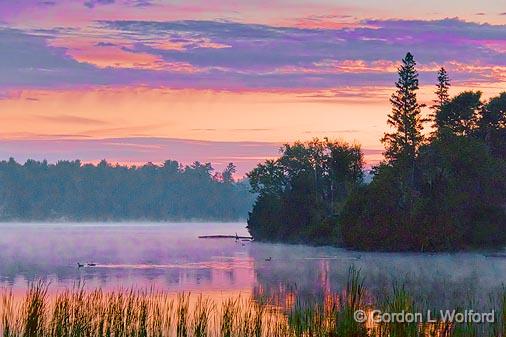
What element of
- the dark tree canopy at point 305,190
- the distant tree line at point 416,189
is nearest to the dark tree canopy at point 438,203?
the distant tree line at point 416,189

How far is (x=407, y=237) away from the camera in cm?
8719

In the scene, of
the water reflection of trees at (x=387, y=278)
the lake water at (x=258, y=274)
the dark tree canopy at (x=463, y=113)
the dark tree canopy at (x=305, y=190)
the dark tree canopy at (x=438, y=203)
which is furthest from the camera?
the dark tree canopy at (x=305, y=190)

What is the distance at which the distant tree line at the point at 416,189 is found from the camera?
87.1 metres

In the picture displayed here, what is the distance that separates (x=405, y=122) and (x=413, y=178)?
8398 mm

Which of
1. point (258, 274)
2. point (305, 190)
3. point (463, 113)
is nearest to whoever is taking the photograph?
point (258, 274)

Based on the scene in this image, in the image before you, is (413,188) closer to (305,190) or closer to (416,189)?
(416,189)

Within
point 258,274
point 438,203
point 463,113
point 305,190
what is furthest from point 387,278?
point 305,190

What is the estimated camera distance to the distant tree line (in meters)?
87.1

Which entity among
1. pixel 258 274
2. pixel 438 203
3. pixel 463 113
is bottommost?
pixel 258 274

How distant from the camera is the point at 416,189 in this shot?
308 ft

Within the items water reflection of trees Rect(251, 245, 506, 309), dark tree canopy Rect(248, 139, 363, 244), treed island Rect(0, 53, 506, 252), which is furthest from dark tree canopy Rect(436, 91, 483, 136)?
water reflection of trees Rect(251, 245, 506, 309)

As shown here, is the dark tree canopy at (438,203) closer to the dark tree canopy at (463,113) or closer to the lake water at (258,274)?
the dark tree canopy at (463,113)

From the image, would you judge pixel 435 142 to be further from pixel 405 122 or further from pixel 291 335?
pixel 291 335

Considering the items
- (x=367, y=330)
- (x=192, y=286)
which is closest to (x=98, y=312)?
(x=367, y=330)
